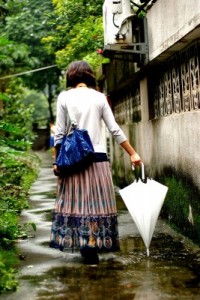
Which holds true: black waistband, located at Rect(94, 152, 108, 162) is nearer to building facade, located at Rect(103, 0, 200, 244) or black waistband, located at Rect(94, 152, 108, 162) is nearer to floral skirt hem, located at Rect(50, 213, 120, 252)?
floral skirt hem, located at Rect(50, 213, 120, 252)

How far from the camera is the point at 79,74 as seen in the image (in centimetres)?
555

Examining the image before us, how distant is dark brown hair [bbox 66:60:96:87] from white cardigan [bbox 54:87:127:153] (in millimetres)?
85

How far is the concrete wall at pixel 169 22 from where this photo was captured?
5.57 metres

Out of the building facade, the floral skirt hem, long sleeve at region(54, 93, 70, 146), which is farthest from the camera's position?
the building facade

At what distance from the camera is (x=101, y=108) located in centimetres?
553

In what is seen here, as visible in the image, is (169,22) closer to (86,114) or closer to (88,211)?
(86,114)

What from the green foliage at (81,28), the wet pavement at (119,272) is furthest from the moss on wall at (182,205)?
the green foliage at (81,28)

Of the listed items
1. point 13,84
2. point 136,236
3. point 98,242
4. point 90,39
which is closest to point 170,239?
point 136,236

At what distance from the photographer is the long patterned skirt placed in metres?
5.39

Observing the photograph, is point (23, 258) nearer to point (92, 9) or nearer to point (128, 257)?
point (128, 257)

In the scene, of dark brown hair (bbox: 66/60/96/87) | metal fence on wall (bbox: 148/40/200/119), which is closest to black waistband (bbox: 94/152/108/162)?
dark brown hair (bbox: 66/60/96/87)

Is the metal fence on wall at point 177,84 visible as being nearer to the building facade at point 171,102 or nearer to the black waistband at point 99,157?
the building facade at point 171,102

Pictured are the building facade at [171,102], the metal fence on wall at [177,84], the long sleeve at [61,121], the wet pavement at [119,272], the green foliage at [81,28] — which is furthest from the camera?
the green foliage at [81,28]

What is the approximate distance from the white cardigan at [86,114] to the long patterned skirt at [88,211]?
307mm
